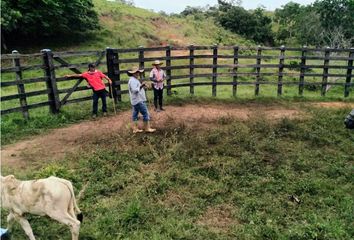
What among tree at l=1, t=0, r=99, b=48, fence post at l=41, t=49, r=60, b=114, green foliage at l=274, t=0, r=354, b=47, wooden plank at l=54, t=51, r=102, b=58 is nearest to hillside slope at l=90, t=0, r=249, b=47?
tree at l=1, t=0, r=99, b=48

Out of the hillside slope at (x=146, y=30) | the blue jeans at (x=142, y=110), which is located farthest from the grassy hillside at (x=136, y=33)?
the blue jeans at (x=142, y=110)

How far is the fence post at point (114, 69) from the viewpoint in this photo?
467 inches

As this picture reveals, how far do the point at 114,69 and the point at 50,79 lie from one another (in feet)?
6.99

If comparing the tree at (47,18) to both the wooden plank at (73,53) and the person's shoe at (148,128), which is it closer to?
the wooden plank at (73,53)

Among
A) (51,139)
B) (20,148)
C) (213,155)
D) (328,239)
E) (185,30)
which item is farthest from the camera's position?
(185,30)

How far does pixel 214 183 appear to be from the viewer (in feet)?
22.9

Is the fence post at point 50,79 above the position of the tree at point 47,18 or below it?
below

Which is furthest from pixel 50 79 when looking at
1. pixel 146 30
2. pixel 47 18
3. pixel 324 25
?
pixel 324 25

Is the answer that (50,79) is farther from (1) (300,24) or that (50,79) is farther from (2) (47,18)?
(1) (300,24)

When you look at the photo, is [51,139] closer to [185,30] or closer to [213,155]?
[213,155]

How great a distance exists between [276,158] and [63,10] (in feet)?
53.3

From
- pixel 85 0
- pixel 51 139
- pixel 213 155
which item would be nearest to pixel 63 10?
pixel 85 0

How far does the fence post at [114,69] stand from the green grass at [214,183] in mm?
2899

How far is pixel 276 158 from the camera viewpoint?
813 centimetres
